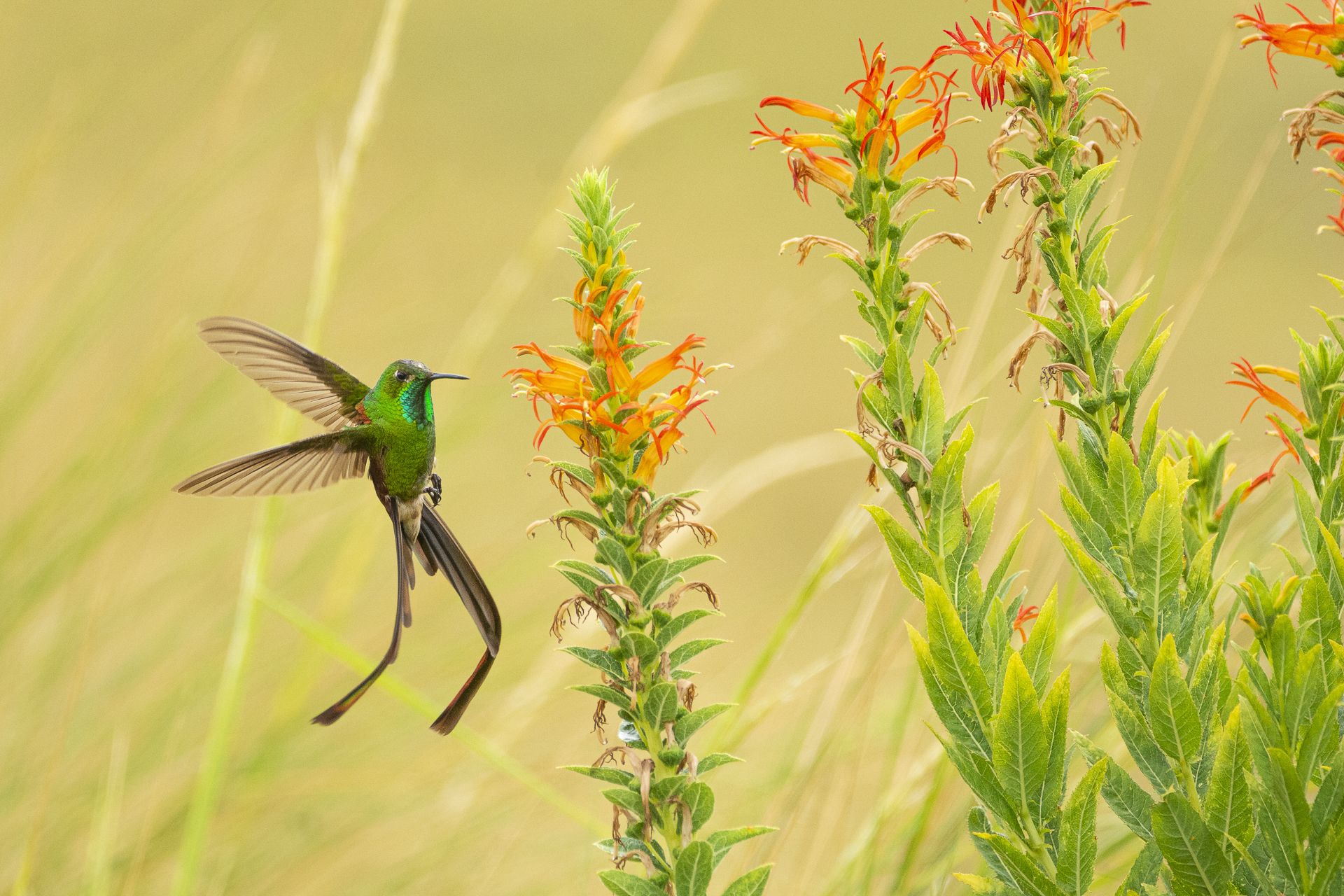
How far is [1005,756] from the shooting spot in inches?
23.3

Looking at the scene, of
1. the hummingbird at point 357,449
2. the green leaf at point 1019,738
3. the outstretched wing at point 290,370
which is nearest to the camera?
the green leaf at point 1019,738

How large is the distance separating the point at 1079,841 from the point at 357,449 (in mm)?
857

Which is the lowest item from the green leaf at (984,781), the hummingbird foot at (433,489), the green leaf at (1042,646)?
the green leaf at (984,781)

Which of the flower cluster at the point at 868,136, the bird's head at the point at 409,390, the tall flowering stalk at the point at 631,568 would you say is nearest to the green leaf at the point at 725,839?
the tall flowering stalk at the point at 631,568

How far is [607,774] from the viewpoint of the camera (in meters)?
0.72

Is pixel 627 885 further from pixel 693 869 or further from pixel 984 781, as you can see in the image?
pixel 984 781

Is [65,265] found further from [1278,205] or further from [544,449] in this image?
[544,449]

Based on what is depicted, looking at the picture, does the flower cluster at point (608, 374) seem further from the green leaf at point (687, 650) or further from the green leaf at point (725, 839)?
the green leaf at point (725, 839)

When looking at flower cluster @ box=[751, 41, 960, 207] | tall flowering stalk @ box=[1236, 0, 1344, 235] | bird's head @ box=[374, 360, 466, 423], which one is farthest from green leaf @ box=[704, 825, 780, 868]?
bird's head @ box=[374, 360, 466, 423]

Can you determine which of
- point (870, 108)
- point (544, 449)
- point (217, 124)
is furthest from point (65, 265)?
point (544, 449)

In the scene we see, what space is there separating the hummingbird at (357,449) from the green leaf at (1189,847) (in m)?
0.52

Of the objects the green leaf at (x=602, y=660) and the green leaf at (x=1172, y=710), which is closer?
the green leaf at (x=1172, y=710)

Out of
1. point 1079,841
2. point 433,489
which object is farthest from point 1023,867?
point 433,489

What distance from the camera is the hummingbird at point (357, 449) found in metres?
1.05
